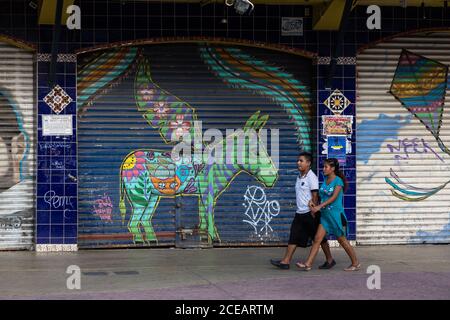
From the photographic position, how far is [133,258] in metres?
12.1

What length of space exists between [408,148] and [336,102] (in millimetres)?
1595

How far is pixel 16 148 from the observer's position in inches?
505

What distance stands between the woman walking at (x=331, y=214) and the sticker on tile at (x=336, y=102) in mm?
2556

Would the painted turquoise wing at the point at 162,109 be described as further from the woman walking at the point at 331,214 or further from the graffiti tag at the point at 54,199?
the woman walking at the point at 331,214

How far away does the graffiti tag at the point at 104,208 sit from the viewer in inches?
512

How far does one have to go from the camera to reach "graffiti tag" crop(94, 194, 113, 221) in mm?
13000

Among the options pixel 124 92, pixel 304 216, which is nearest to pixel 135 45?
pixel 124 92

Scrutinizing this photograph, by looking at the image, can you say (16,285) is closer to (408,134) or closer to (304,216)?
(304,216)

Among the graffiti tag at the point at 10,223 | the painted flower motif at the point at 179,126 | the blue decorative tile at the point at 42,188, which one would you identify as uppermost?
the painted flower motif at the point at 179,126

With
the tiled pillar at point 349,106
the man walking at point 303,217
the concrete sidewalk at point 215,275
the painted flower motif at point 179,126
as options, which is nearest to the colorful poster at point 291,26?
the tiled pillar at point 349,106

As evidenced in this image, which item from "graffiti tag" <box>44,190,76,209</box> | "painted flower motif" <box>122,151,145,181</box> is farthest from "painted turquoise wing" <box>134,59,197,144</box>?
"graffiti tag" <box>44,190,76,209</box>

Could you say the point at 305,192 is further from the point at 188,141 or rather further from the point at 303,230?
the point at 188,141

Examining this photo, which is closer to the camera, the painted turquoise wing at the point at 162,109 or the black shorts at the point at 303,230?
the black shorts at the point at 303,230

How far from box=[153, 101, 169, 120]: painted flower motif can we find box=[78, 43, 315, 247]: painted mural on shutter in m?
0.02
